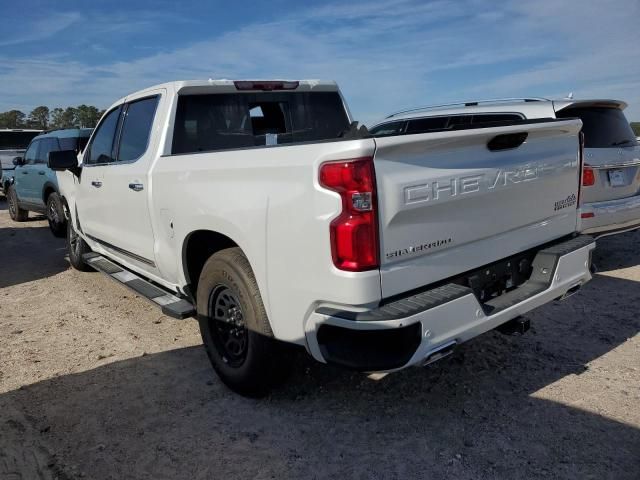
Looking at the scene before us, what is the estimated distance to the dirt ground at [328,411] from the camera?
283 centimetres

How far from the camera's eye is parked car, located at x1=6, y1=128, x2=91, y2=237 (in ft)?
31.0

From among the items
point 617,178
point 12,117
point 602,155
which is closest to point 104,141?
point 602,155

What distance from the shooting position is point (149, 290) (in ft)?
14.7

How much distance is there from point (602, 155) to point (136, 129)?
4.67 meters

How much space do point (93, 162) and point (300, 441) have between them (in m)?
3.82

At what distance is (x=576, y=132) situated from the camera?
3.65 meters

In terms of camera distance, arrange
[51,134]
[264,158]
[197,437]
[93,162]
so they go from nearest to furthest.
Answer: [264,158]
[197,437]
[93,162]
[51,134]

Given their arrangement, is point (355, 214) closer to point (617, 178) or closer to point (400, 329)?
point (400, 329)

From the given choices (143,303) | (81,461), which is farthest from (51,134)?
(81,461)

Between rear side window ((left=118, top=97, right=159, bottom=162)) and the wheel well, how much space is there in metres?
1.00

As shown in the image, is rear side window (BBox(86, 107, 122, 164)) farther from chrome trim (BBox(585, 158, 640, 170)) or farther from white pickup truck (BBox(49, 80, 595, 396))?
chrome trim (BBox(585, 158, 640, 170))

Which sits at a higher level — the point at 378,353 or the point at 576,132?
the point at 576,132

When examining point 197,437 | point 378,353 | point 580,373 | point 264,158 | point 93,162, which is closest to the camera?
point 378,353

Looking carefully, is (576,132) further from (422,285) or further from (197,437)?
(197,437)
